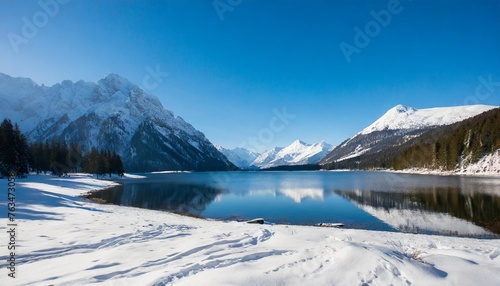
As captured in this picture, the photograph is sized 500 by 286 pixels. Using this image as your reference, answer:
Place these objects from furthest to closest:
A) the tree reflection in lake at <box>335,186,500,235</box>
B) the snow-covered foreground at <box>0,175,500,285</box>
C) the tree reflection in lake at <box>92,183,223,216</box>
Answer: the tree reflection in lake at <box>92,183,223,216</box>
the tree reflection in lake at <box>335,186,500,235</box>
the snow-covered foreground at <box>0,175,500,285</box>

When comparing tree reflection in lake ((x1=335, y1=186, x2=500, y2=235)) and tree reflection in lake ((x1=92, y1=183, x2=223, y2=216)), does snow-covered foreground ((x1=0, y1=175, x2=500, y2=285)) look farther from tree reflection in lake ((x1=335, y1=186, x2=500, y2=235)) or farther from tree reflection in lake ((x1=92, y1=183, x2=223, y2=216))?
tree reflection in lake ((x1=92, y1=183, x2=223, y2=216))

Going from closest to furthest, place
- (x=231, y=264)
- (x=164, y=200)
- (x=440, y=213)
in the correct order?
(x=231, y=264) → (x=440, y=213) → (x=164, y=200)

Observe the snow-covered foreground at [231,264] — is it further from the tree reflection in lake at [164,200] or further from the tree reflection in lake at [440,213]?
the tree reflection in lake at [164,200]

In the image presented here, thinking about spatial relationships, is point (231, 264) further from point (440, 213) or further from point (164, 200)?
point (164, 200)

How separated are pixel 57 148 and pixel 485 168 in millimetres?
167945

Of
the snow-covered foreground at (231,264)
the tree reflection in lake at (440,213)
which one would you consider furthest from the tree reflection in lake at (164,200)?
the tree reflection in lake at (440,213)

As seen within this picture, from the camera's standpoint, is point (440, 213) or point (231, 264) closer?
point (231, 264)

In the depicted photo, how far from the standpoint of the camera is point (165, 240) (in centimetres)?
1355

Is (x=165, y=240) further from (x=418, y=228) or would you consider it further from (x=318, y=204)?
(x=318, y=204)

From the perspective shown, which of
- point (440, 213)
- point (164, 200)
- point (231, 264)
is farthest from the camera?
point (164, 200)

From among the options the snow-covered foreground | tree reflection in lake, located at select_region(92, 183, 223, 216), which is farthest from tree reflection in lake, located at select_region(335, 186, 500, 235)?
tree reflection in lake, located at select_region(92, 183, 223, 216)

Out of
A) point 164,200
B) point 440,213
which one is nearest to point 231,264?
point 440,213

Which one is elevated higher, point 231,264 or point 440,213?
point 231,264

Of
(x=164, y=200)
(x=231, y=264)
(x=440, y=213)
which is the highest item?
(x=231, y=264)
